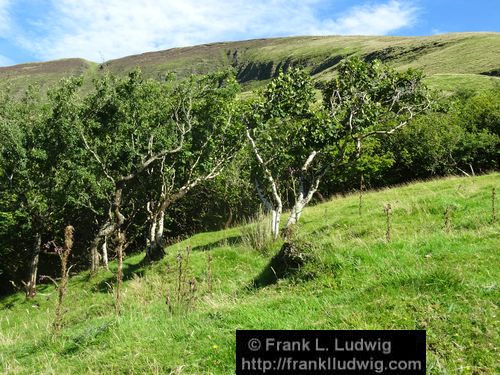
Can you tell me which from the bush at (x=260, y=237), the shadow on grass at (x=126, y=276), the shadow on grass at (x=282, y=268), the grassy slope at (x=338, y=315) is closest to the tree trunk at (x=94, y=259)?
the shadow on grass at (x=126, y=276)

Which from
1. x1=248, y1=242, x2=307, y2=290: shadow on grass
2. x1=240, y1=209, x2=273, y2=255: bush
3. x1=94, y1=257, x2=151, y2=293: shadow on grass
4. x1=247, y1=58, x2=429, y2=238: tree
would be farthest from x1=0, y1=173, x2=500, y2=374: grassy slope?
x1=94, y1=257, x2=151, y2=293: shadow on grass

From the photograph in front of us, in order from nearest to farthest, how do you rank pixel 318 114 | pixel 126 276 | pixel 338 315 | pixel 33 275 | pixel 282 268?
1. pixel 338 315
2. pixel 282 268
3. pixel 318 114
4. pixel 126 276
5. pixel 33 275

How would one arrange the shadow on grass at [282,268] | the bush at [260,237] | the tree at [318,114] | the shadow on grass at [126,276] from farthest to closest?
1. the shadow on grass at [126,276]
2. the tree at [318,114]
3. the bush at [260,237]
4. the shadow on grass at [282,268]

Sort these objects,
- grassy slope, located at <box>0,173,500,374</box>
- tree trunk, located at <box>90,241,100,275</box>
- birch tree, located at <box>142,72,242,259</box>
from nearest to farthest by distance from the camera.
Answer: grassy slope, located at <box>0,173,500,374</box>
tree trunk, located at <box>90,241,100,275</box>
birch tree, located at <box>142,72,242,259</box>

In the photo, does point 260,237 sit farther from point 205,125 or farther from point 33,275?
point 33,275

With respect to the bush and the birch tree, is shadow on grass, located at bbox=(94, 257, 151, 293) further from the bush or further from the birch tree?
the bush

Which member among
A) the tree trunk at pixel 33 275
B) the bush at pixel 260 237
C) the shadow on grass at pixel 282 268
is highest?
the shadow on grass at pixel 282 268

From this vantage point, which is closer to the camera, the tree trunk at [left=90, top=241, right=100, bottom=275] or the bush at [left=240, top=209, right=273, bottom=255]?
the bush at [left=240, top=209, right=273, bottom=255]

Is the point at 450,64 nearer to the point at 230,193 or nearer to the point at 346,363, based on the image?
the point at 230,193

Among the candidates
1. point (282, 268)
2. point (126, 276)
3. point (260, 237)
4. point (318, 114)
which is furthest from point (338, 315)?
point (126, 276)

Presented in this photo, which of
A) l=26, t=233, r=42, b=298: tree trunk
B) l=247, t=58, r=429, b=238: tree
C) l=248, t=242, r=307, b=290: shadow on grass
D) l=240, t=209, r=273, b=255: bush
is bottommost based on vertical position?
l=26, t=233, r=42, b=298: tree trunk

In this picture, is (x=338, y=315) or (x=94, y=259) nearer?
(x=338, y=315)

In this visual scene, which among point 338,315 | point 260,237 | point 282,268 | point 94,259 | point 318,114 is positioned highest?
point 318,114

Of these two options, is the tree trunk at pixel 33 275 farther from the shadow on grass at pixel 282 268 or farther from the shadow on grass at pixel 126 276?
the shadow on grass at pixel 282 268
